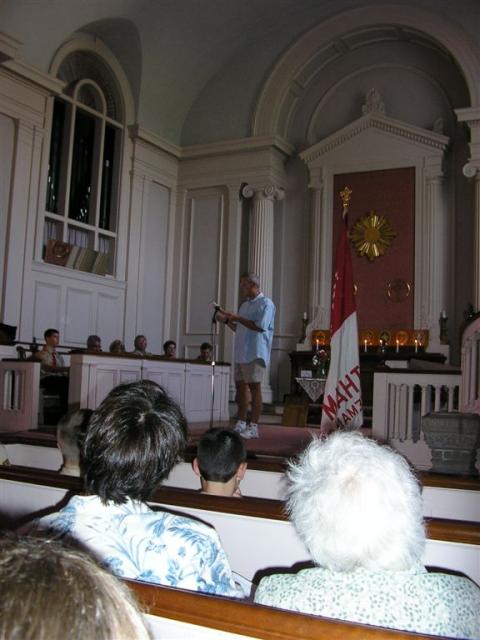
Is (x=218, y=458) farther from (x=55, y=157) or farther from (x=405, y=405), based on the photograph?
(x=55, y=157)

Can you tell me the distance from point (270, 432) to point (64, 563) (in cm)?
660

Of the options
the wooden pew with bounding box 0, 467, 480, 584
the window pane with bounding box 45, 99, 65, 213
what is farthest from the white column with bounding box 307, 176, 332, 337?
the wooden pew with bounding box 0, 467, 480, 584

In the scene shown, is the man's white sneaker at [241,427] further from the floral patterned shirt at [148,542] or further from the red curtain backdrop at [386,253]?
the floral patterned shirt at [148,542]

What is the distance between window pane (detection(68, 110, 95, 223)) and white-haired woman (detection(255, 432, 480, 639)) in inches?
356

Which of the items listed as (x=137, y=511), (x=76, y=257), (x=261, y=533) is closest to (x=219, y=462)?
(x=261, y=533)

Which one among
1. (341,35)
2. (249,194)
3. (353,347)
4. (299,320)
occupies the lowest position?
(353,347)

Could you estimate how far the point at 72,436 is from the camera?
264cm

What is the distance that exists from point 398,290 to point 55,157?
5185mm

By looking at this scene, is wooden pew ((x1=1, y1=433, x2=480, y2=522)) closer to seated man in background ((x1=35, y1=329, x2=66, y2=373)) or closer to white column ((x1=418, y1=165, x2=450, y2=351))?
seated man in background ((x1=35, y1=329, x2=66, y2=373))

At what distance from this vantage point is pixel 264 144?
10672mm

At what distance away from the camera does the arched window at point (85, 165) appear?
9695mm

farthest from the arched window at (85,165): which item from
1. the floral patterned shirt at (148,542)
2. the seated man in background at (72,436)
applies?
the floral patterned shirt at (148,542)

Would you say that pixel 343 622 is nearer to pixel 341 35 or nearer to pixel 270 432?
pixel 270 432

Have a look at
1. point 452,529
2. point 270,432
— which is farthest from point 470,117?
point 452,529
